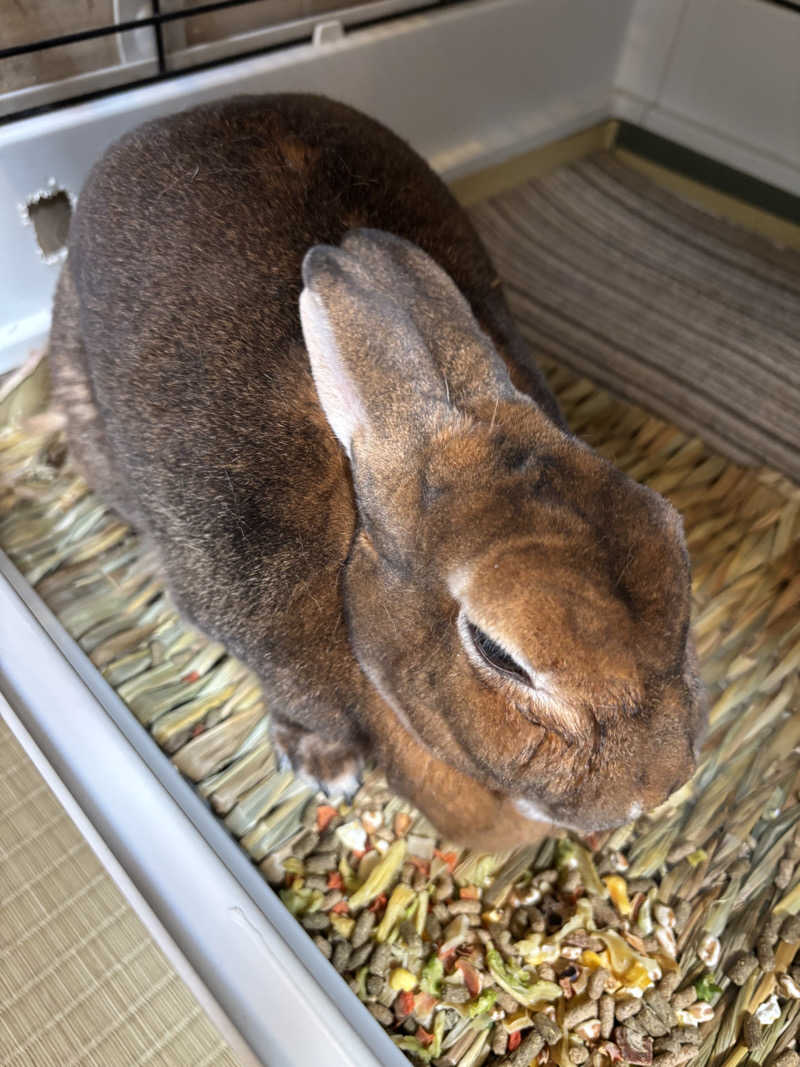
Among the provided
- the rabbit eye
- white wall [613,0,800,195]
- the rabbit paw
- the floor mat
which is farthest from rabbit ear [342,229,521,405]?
white wall [613,0,800,195]

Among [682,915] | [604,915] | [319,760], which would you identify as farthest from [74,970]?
[682,915]

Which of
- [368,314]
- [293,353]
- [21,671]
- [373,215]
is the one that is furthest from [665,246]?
[21,671]

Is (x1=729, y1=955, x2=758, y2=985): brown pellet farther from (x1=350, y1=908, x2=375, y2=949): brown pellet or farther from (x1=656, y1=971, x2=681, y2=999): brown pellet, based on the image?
(x1=350, y1=908, x2=375, y2=949): brown pellet

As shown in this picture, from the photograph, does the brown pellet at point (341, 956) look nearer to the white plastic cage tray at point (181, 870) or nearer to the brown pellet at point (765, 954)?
the white plastic cage tray at point (181, 870)

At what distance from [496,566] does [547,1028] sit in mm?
830

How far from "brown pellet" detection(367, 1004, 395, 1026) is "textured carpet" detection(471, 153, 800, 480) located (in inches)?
53.8

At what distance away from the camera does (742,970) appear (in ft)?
4.73

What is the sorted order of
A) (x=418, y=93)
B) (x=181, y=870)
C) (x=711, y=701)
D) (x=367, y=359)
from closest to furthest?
(x=367, y=359) < (x=181, y=870) < (x=711, y=701) < (x=418, y=93)

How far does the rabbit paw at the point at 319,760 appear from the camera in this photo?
154 centimetres

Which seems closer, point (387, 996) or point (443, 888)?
point (387, 996)

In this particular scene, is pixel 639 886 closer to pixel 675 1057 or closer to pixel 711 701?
pixel 675 1057

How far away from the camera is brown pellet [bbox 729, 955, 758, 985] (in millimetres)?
1438

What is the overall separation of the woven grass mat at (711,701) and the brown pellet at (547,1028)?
20 centimetres

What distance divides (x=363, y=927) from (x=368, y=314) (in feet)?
3.00
